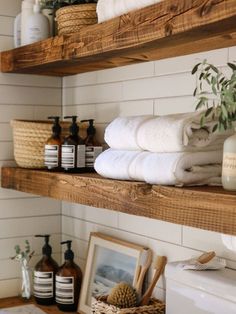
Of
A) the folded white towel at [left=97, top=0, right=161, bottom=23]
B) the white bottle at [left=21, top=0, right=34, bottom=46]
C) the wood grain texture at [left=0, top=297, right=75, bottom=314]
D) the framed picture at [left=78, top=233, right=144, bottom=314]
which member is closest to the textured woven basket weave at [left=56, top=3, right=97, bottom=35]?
the folded white towel at [left=97, top=0, right=161, bottom=23]

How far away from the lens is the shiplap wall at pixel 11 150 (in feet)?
7.57

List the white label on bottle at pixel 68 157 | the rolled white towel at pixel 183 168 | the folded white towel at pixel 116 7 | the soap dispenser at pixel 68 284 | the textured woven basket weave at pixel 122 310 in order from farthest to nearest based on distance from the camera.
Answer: the soap dispenser at pixel 68 284
the white label on bottle at pixel 68 157
the textured woven basket weave at pixel 122 310
the folded white towel at pixel 116 7
the rolled white towel at pixel 183 168

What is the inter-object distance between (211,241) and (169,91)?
1.63 feet

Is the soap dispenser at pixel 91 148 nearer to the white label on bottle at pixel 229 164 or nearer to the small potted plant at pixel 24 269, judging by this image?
the small potted plant at pixel 24 269

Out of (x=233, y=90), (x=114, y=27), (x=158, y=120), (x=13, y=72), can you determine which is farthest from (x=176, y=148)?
(x=13, y=72)

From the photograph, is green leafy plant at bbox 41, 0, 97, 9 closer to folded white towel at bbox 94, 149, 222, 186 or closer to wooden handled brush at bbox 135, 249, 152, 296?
folded white towel at bbox 94, 149, 222, 186

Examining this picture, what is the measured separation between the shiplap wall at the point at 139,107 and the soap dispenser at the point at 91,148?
0.32 ft

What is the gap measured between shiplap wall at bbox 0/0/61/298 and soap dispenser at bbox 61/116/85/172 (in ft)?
1.40

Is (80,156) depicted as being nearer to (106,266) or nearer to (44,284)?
(106,266)

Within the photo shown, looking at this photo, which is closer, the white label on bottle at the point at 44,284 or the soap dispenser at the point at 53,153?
the soap dispenser at the point at 53,153

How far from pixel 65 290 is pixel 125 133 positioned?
33.6 inches

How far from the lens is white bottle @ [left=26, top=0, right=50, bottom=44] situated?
2.16 metres

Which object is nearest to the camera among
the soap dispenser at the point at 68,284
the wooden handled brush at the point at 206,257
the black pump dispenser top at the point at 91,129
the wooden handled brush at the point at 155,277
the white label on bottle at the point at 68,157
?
the wooden handled brush at the point at 206,257

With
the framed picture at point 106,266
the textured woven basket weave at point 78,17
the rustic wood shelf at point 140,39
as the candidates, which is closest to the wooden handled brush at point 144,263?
the framed picture at point 106,266
